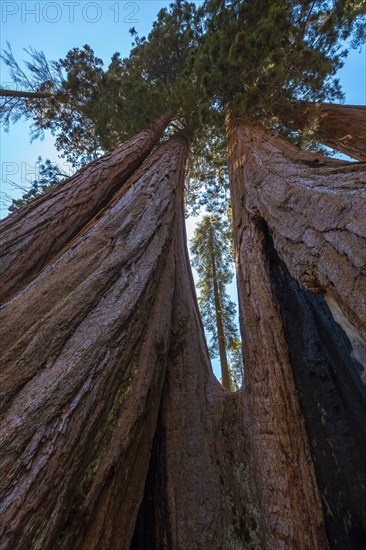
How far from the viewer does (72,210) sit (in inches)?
124

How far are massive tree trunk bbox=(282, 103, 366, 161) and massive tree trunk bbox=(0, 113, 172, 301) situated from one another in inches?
126

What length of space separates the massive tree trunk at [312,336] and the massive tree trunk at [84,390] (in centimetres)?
76

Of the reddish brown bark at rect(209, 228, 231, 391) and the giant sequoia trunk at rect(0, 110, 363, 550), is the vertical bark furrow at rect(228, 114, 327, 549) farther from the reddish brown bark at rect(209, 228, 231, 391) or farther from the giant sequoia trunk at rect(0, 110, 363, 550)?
the reddish brown bark at rect(209, 228, 231, 391)

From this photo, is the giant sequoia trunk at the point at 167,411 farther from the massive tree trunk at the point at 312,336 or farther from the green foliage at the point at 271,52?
the green foliage at the point at 271,52

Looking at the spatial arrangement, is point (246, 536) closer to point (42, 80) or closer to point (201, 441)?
point (201, 441)

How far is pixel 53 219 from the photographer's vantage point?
115 inches

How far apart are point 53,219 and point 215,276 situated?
7127 mm

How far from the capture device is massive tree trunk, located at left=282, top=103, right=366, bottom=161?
4918mm

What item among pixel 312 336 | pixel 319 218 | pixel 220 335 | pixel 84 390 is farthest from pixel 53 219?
pixel 220 335

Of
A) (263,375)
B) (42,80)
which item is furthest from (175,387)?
(42,80)

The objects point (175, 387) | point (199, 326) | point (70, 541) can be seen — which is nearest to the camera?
point (70, 541)

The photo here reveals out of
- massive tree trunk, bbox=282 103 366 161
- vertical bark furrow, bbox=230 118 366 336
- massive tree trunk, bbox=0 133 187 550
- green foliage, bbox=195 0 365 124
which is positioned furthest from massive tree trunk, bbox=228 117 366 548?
massive tree trunk, bbox=282 103 366 161

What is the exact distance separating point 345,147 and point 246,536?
5.83 meters

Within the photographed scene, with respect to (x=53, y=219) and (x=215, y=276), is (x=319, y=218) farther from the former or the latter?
(x=215, y=276)
